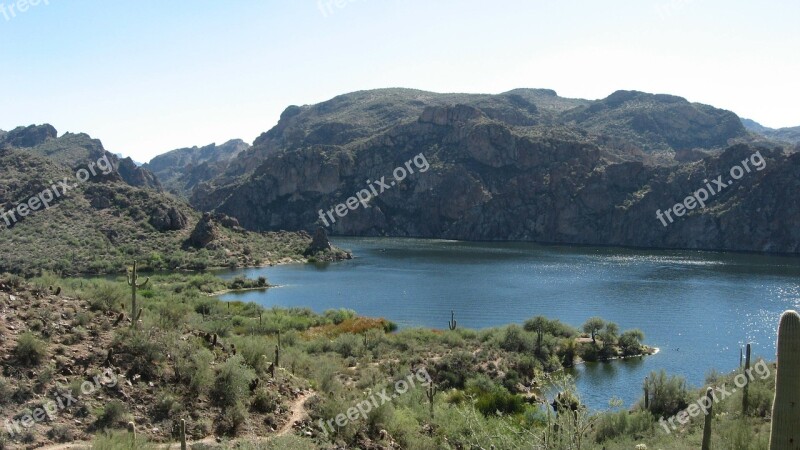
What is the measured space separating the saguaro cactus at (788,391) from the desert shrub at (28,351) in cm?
1500

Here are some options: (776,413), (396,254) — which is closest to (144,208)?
(396,254)

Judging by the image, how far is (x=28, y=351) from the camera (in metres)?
14.0

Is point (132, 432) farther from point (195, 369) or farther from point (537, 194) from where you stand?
point (537, 194)

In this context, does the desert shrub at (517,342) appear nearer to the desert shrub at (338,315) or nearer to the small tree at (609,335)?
the small tree at (609,335)

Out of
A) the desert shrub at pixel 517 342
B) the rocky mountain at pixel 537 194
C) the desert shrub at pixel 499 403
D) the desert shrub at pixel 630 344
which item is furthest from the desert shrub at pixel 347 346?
the rocky mountain at pixel 537 194

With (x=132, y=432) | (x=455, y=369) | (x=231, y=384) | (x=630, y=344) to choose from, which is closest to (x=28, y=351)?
(x=132, y=432)

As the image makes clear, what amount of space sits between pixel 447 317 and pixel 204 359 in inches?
1391

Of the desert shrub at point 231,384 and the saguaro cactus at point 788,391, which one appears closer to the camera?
the saguaro cactus at point 788,391

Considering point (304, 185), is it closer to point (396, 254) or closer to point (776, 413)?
point (396, 254)

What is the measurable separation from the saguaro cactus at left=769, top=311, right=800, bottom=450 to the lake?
2006cm

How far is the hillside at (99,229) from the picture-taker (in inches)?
3014

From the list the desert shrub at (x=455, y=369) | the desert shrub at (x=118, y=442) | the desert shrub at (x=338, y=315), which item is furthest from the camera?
the desert shrub at (x=338, y=315)

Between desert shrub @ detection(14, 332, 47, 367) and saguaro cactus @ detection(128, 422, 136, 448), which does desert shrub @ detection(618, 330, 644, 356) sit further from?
desert shrub @ detection(14, 332, 47, 367)

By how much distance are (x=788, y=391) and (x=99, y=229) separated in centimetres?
9508
